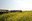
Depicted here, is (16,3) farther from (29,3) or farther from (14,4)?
(29,3)

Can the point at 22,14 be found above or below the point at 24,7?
below

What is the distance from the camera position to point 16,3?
0.88 meters

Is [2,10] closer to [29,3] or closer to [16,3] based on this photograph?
[16,3]

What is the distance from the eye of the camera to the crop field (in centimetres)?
80

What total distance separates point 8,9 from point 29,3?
0.39 m

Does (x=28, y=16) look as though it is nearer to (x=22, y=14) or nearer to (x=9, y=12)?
(x=22, y=14)

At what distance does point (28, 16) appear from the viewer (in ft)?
2.72

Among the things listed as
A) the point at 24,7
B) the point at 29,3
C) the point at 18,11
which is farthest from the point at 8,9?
the point at 29,3

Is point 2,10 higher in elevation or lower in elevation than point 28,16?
higher

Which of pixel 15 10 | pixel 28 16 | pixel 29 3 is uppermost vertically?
pixel 29 3

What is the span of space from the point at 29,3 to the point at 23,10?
0.57 ft

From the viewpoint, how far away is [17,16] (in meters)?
0.82

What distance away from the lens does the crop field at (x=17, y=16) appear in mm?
800

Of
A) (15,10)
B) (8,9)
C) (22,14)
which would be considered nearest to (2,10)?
(8,9)
